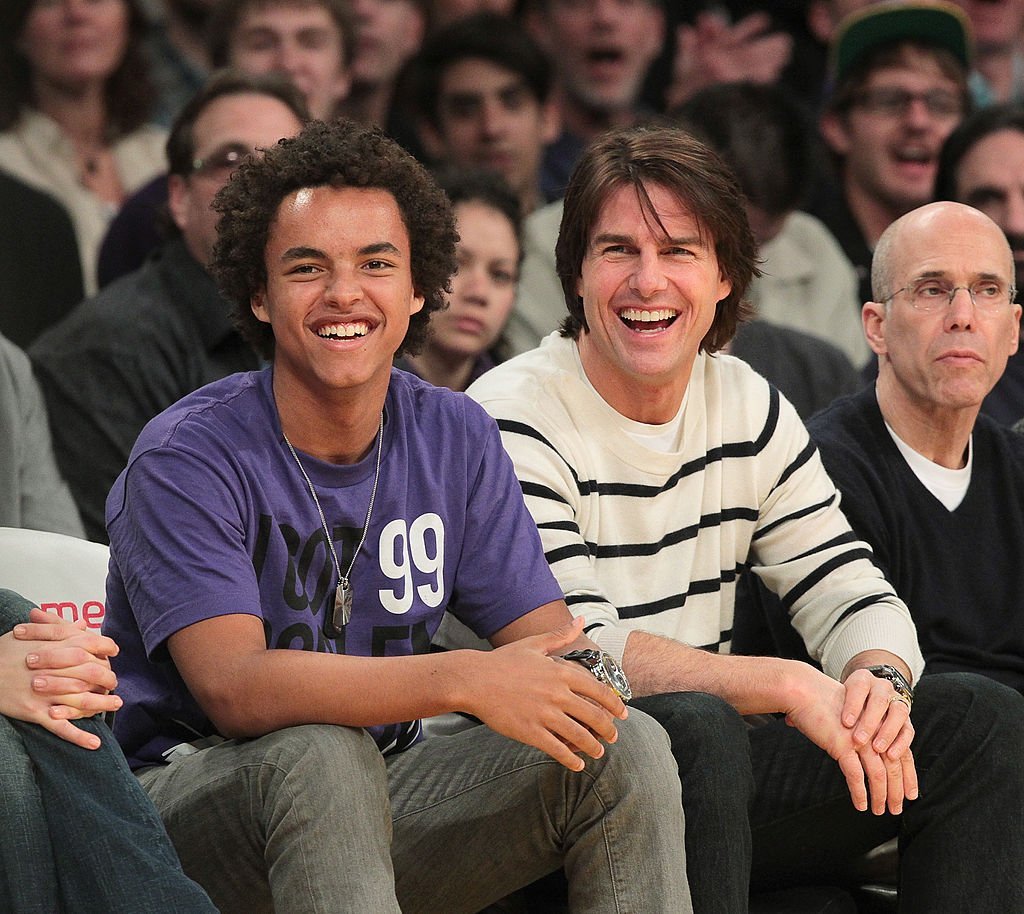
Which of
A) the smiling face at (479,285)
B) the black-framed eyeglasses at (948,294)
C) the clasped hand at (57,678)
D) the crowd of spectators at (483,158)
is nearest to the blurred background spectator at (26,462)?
the crowd of spectators at (483,158)

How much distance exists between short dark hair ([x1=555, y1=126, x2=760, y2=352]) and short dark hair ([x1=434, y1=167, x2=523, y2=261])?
1010 mm

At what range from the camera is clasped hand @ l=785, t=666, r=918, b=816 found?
6.76 feet

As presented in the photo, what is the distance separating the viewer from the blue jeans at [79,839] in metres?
1.73

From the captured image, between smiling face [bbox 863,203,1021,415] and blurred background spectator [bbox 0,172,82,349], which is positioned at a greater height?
blurred background spectator [bbox 0,172,82,349]

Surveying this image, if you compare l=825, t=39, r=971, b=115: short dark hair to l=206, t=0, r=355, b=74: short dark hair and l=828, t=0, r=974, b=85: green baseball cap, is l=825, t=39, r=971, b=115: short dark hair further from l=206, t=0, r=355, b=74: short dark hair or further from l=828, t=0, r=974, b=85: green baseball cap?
l=206, t=0, r=355, b=74: short dark hair

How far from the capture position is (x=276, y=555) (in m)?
1.97

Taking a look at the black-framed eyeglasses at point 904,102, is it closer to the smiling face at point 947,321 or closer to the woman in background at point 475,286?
the woman in background at point 475,286

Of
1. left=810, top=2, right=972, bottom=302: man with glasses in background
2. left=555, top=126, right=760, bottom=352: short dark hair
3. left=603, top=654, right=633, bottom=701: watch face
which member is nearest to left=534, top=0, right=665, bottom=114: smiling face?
left=810, top=2, right=972, bottom=302: man with glasses in background

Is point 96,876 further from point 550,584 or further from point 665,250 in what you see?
point 665,250

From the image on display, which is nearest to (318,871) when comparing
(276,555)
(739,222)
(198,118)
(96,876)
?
(96,876)

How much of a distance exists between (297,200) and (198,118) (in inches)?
51.9

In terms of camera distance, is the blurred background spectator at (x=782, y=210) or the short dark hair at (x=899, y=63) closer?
the blurred background spectator at (x=782, y=210)

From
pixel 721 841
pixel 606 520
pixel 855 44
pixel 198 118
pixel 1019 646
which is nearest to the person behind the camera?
pixel 721 841

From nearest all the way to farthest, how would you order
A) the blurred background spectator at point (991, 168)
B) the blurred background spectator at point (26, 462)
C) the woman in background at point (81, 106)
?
1. the blurred background spectator at point (26, 462)
2. the blurred background spectator at point (991, 168)
3. the woman in background at point (81, 106)
